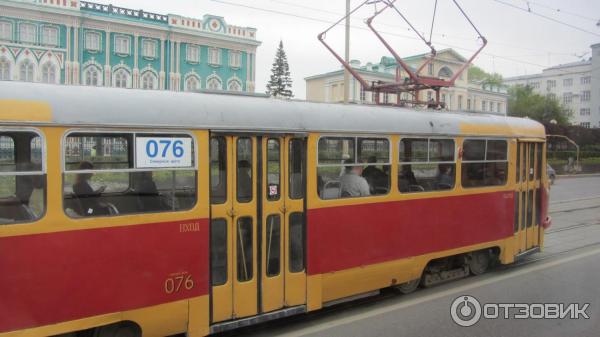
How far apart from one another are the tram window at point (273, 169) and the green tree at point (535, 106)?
73485 mm

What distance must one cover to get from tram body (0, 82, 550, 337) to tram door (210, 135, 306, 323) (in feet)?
0.05

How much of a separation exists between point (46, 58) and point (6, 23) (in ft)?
11.6

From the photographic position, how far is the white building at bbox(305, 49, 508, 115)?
4384 centimetres

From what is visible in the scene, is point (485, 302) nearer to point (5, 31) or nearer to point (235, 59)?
point (5, 31)

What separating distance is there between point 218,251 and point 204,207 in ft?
1.60

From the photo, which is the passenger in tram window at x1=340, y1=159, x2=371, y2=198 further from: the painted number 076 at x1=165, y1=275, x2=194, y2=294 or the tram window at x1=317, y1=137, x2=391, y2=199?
the painted number 076 at x1=165, y1=275, x2=194, y2=294

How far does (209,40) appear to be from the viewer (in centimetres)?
4709

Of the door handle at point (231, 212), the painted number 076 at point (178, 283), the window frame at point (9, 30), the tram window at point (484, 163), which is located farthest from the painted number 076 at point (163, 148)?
the window frame at point (9, 30)

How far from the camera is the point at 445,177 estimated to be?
739 cm

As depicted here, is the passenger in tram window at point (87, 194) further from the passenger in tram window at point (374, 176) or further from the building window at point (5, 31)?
the building window at point (5, 31)

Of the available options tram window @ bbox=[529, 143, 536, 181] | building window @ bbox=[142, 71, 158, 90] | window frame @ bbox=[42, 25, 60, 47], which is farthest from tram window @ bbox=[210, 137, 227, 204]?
building window @ bbox=[142, 71, 158, 90]

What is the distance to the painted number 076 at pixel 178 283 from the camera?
4.89m

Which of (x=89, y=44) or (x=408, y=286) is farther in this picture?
(x=89, y=44)

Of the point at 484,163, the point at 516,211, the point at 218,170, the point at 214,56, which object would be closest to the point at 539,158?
the point at 516,211
